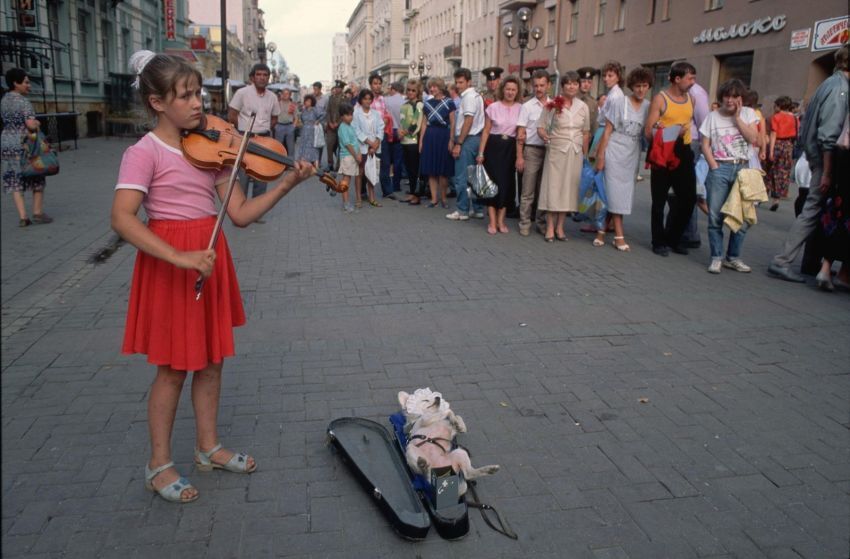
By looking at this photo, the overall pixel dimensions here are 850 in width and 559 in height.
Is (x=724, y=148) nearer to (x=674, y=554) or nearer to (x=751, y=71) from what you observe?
(x=674, y=554)

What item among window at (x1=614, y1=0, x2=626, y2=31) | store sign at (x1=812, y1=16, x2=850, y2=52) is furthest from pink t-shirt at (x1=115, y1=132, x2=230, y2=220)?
window at (x1=614, y1=0, x2=626, y2=31)

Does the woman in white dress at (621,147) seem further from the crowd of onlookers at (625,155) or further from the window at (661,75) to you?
the window at (661,75)

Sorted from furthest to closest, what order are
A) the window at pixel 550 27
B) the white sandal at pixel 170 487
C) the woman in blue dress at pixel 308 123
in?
the window at pixel 550 27 < the woman in blue dress at pixel 308 123 < the white sandal at pixel 170 487

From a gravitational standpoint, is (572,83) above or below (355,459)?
above

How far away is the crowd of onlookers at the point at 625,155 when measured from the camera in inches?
276

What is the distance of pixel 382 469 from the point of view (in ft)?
10.3

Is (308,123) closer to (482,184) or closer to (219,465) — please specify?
(482,184)

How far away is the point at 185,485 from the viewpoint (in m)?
3.02

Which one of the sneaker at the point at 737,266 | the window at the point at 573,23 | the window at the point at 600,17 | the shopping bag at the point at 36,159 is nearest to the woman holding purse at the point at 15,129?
the shopping bag at the point at 36,159

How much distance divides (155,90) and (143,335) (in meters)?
0.97

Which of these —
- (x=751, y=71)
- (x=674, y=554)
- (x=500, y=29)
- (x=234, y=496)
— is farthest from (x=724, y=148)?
(x=500, y=29)

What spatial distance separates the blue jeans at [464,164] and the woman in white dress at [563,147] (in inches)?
63.1

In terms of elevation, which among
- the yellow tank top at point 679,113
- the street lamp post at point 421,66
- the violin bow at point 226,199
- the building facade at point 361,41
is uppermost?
the building facade at point 361,41

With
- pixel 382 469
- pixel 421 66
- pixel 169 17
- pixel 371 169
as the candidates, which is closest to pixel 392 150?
pixel 371 169
